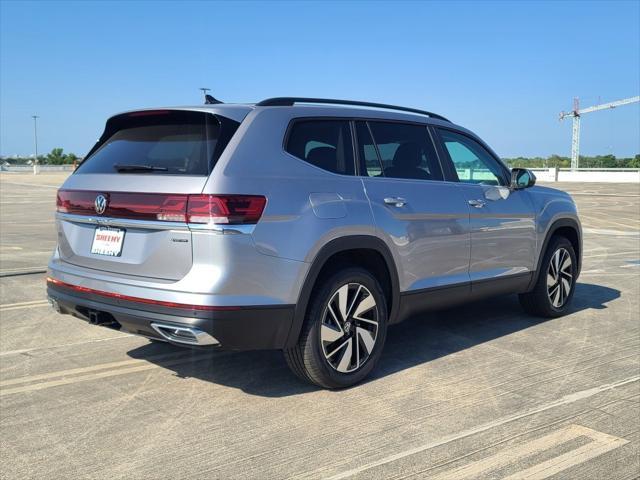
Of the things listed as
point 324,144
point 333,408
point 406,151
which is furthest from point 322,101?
point 333,408

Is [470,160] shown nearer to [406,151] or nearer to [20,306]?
[406,151]

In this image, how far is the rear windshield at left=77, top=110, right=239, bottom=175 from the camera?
12.3 ft

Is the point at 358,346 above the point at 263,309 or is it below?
below

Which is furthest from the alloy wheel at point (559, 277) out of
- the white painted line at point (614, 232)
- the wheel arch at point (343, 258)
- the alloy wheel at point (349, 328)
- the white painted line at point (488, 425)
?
the white painted line at point (614, 232)

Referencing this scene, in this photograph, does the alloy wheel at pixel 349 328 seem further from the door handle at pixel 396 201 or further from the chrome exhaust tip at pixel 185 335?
the chrome exhaust tip at pixel 185 335

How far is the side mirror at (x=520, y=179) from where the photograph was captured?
5812mm

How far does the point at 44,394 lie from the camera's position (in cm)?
413

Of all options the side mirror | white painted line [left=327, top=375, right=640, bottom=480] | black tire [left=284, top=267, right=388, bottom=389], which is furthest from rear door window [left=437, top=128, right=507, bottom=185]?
white painted line [left=327, top=375, right=640, bottom=480]

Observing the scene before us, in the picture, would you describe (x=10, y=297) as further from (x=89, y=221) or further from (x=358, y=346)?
(x=358, y=346)

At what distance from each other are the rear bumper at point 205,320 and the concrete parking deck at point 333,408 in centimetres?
48

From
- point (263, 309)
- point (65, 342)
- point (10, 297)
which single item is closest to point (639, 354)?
point (263, 309)

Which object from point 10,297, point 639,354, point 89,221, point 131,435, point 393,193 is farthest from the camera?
point 10,297

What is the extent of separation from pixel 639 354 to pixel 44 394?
14.6ft

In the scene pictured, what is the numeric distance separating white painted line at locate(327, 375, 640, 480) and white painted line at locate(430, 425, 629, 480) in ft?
0.82
